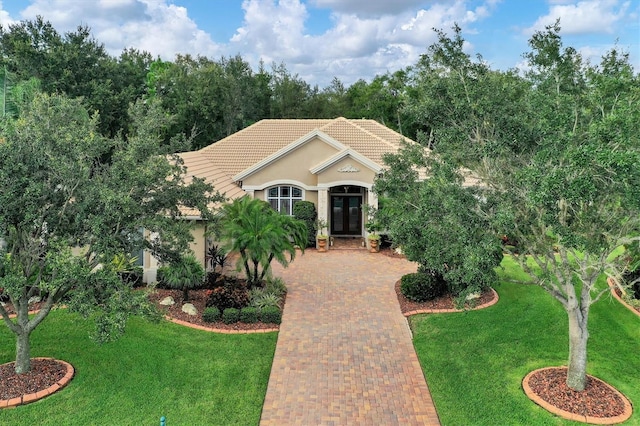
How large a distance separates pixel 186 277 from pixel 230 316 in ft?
8.85

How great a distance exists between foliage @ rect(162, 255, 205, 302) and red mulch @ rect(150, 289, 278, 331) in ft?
0.86

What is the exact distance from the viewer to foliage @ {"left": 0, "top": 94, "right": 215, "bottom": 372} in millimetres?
9320

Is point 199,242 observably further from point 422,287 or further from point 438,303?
point 438,303

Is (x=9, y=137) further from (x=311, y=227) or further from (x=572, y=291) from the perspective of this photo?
(x=311, y=227)

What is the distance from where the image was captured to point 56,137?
9820 mm

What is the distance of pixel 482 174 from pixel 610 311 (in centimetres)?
828

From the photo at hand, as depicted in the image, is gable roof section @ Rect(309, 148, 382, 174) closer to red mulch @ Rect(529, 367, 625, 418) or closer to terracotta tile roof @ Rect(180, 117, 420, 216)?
terracotta tile roof @ Rect(180, 117, 420, 216)

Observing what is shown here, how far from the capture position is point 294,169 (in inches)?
1064

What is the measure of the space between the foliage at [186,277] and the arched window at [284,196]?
31.1 feet

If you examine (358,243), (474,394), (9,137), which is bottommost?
(474,394)

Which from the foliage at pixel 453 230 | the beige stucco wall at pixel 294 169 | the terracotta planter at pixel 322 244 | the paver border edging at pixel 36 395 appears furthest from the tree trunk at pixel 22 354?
the beige stucco wall at pixel 294 169

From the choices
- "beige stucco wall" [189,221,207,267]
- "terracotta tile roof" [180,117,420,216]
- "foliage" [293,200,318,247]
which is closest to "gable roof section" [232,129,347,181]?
"terracotta tile roof" [180,117,420,216]

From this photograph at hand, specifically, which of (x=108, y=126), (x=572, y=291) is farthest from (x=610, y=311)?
(x=108, y=126)


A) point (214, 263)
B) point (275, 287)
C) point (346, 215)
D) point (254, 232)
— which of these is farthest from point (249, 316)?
point (346, 215)
